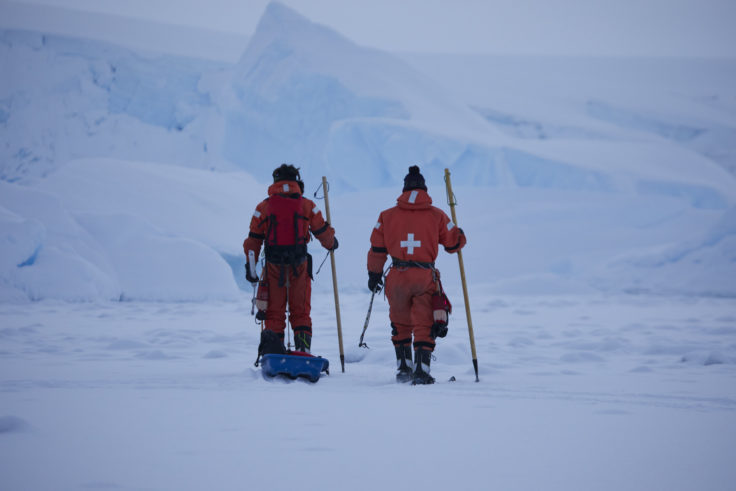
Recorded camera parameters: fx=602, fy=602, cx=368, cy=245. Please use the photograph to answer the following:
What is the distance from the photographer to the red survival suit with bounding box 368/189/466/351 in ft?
13.4

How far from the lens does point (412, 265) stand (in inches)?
163

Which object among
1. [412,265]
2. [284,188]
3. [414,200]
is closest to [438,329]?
[412,265]

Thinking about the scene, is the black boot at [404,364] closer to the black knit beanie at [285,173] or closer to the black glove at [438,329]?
the black glove at [438,329]

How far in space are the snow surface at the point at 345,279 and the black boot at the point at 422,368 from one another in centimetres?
20

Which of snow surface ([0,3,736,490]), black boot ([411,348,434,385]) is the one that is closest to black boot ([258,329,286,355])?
snow surface ([0,3,736,490])

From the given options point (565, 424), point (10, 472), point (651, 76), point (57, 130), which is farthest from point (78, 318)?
point (651, 76)

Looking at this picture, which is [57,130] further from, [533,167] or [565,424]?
[565,424]

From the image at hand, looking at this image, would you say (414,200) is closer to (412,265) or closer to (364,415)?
(412,265)

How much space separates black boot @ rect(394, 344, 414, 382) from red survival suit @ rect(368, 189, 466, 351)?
0.14ft

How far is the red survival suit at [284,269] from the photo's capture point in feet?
14.4

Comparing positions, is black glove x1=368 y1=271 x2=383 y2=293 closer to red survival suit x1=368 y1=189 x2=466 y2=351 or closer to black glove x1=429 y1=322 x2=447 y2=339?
red survival suit x1=368 y1=189 x2=466 y2=351

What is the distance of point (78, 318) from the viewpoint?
777 centimetres

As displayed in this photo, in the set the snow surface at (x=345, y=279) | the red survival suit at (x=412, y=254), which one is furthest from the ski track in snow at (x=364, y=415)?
the red survival suit at (x=412, y=254)

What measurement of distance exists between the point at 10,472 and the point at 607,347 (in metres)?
5.17
